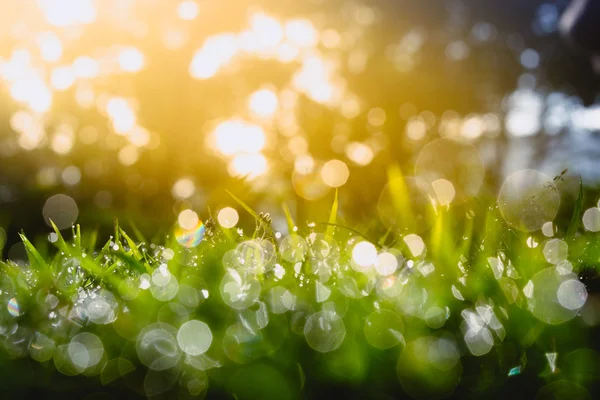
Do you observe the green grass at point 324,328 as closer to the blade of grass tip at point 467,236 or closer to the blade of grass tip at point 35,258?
the blade of grass tip at point 467,236

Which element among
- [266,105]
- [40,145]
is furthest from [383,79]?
[40,145]

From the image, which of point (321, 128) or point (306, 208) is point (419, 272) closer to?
point (306, 208)

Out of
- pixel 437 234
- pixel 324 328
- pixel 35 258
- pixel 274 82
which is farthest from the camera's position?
pixel 274 82

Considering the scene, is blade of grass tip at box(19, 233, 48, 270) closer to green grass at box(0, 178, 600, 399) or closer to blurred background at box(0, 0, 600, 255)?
green grass at box(0, 178, 600, 399)

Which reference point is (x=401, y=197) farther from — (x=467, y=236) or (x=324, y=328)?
(x=324, y=328)

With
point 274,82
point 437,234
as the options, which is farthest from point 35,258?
point 274,82

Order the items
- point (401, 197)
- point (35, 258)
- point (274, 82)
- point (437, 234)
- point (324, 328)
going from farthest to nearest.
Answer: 1. point (274, 82)
2. point (401, 197)
3. point (35, 258)
4. point (437, 234)
5. point (324, 328)
